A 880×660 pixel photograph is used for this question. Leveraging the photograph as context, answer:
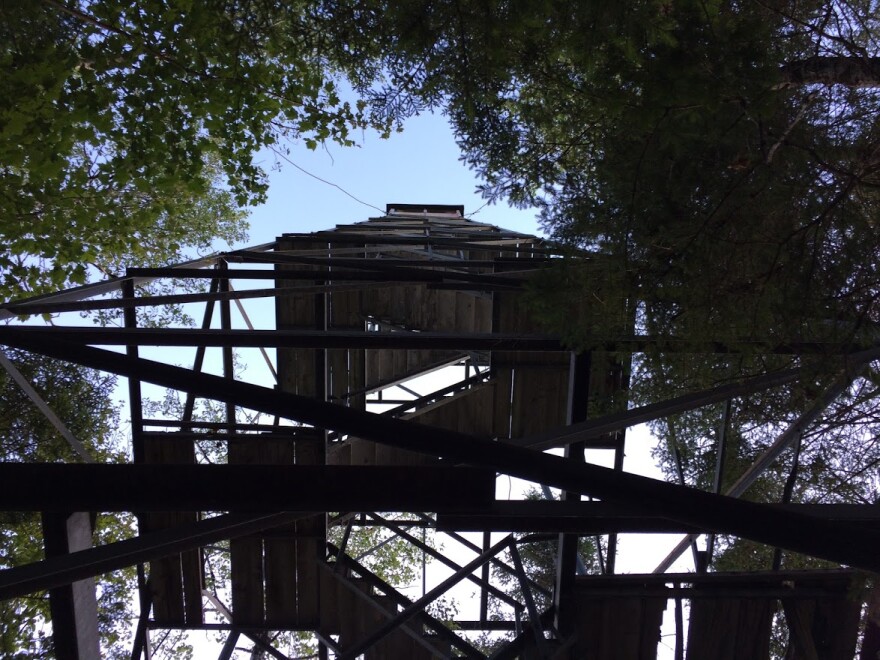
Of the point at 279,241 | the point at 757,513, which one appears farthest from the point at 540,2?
the point at 279,241

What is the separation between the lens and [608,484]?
176 centimetres

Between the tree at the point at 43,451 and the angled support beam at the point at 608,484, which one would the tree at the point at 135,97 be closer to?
the tree at the point at 43,451

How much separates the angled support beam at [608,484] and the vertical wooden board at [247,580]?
156 inches

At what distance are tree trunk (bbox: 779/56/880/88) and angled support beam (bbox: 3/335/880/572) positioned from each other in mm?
2775

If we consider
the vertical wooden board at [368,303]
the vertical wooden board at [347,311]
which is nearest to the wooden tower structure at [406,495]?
the vertical wooden board at [347,311]

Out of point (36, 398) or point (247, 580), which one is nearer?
point (36, 398)

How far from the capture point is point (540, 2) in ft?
10.0

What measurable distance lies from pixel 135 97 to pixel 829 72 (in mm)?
5867

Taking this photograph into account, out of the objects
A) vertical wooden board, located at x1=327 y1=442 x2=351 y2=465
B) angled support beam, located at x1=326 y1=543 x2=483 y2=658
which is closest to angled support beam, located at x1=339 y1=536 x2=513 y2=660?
angled support beam, located at x1=326 y1=543 x2=483 y2=658

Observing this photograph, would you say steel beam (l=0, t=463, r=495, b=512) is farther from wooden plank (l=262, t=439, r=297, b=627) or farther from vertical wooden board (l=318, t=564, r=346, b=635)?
vertical wooden board (l=318, t=564, r=346, b=635)

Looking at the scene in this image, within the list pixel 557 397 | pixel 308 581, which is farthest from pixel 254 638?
A: pixel 557 397

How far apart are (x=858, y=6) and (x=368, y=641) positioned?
5.42 metres

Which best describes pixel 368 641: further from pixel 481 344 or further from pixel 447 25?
pixel 447 25

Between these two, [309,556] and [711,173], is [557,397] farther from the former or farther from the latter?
[711,173]
